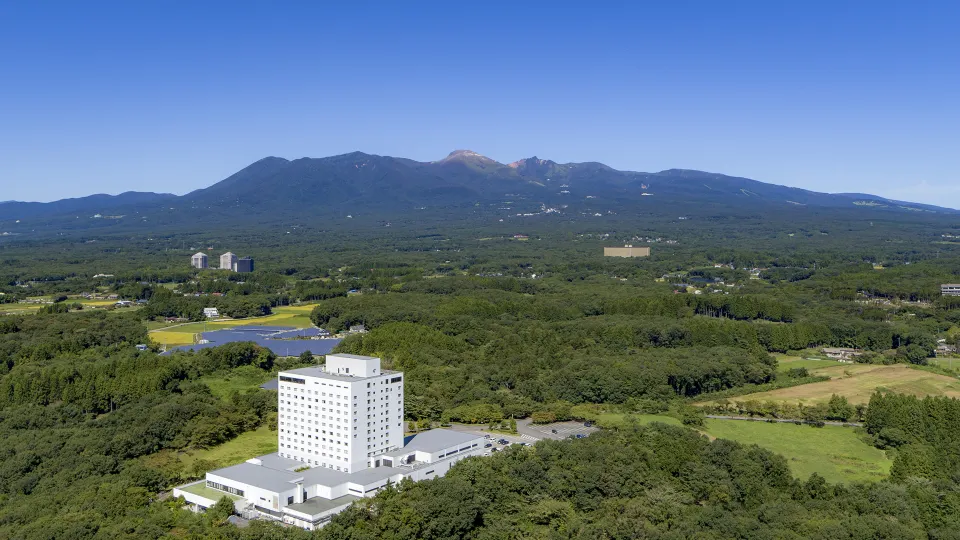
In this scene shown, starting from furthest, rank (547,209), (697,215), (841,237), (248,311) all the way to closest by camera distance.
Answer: (547,209)
(697,215)
(841,237)
(248,311)

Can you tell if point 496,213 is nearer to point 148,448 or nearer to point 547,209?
point 547,209

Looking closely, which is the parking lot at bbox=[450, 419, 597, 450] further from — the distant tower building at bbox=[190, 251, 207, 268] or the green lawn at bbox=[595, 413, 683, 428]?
the distant tower building at bbox=[190, 251, 207, 268]

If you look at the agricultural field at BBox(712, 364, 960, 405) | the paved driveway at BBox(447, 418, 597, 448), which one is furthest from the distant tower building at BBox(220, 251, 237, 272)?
the paved driveway at BBox(447, 418, 597, 448)

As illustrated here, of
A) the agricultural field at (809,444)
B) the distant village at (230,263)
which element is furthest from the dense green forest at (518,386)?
the distant village at (230,263)

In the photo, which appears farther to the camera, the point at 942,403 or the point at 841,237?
the point at 841,237

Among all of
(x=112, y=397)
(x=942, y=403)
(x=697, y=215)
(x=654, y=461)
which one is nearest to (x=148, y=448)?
(x=112, y=397)

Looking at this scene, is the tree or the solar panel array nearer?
the tree

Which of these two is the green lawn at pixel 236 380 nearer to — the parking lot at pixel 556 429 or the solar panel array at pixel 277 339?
the solar panel array at pixel 277 339
